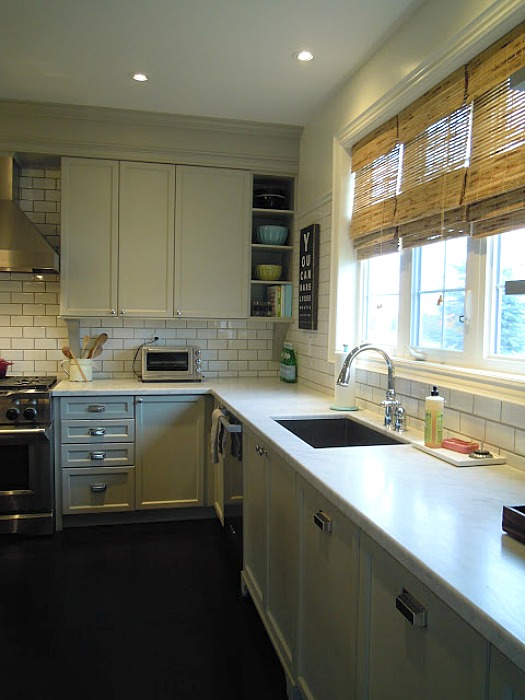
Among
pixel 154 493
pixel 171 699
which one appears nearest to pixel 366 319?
pixel 154 493

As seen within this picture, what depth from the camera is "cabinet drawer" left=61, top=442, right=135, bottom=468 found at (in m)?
3.64

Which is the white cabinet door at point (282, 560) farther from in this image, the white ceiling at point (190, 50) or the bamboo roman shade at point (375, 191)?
the white ceiling at point (190, 50)

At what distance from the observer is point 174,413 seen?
3762 mm

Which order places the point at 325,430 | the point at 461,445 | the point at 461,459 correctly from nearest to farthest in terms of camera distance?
the point at 461,459 < the point at 461,445 < the point at 325,430

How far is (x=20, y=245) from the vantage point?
3629 mm

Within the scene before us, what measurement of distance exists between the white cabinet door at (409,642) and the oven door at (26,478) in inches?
102

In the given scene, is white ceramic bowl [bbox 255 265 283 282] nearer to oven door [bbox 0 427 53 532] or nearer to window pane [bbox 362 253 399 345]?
window pane [bbox 362 253 399 345]

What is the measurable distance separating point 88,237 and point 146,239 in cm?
38

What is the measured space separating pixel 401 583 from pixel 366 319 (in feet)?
7.06

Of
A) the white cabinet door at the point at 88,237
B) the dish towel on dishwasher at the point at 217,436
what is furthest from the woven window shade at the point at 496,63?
the white cabinet door at the point at 88,237

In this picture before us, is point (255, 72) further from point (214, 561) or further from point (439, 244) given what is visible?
point (214, 561)

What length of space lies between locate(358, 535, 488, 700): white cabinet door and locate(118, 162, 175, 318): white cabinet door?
2.85 metres

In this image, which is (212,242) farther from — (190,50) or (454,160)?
(454,160)

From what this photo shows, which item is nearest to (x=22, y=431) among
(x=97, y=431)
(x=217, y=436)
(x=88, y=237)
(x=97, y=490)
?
(x=97, y=431)
